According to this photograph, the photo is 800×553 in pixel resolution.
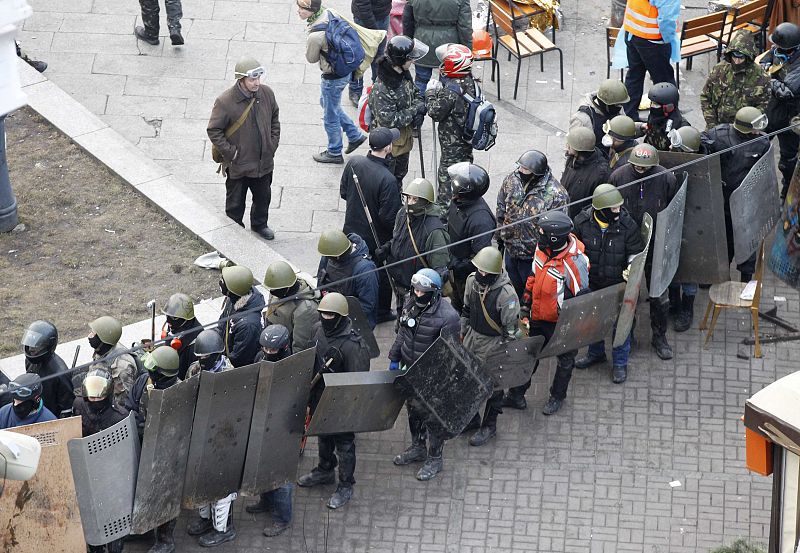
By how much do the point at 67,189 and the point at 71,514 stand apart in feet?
16.6

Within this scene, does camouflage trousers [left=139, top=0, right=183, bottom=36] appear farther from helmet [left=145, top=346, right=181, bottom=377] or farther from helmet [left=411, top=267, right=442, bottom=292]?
helmet [left=145, top=346, right=181, bottom=377]

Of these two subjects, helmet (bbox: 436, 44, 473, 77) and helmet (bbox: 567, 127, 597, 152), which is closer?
helmet (bbox: 567, 127, 597, 152)

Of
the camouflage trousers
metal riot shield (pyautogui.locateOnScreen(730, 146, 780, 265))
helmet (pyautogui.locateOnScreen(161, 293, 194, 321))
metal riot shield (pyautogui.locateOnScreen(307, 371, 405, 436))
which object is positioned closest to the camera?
metal riot shield (pyautogui.locateOnScreen(307, 371, 405, 436))

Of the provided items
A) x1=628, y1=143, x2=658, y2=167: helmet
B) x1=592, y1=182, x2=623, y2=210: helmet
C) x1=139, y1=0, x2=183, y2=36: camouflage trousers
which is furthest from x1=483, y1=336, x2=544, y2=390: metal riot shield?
x1=139, y1=0, x2=183, y2=36: camouflage trousers

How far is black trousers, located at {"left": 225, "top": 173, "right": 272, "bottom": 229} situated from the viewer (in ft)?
40.8

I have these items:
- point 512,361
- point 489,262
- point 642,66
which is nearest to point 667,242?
point 512,361

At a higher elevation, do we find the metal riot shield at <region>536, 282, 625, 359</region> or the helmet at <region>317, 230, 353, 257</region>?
the helmet at <region>317, 230, 353, 257</region>

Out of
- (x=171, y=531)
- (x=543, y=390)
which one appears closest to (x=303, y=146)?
(x=543, y=390)

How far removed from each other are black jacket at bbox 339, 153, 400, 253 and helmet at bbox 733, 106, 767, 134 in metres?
2.71

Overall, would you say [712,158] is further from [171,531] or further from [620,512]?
[171,531]

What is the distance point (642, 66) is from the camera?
13883 millimetres

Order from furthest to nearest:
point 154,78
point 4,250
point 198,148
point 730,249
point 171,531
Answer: point 154,78 → point 198,148 → point 4,250 → point 730,249 → point 171,531

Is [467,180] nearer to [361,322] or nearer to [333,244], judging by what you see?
[333,244]

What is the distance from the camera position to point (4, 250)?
12.5 m
